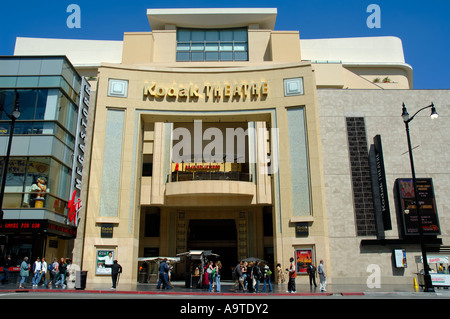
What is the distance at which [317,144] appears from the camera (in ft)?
97.8

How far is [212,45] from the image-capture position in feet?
128

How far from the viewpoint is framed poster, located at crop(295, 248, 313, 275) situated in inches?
1083

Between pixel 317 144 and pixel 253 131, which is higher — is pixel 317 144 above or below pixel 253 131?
below

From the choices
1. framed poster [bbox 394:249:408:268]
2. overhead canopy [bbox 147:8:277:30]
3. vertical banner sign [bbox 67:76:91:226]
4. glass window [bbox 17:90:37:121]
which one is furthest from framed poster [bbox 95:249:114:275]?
overhead canopy [bbox 147:8:277:30]

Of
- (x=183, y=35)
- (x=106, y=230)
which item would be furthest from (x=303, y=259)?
(x=183, y=35)

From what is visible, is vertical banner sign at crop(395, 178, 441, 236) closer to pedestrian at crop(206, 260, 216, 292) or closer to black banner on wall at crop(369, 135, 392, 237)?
black banner on wall at crop(369, 135, 392, 237)

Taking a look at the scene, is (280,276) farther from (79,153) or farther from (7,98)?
(7,98)

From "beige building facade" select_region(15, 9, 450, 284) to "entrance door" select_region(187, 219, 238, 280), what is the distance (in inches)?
4.1

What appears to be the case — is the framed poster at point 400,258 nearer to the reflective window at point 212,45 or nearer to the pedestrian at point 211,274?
the pedestrian at point 211,274

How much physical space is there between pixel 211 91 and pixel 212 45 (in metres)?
8.84

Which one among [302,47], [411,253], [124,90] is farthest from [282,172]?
[302,47]
